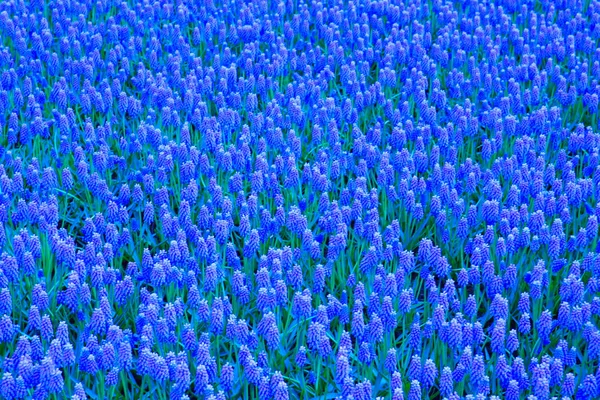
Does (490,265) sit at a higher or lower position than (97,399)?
higher

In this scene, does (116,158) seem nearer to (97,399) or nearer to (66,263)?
(66,263)

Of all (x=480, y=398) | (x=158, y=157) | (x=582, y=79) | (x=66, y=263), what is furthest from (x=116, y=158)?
(x=582, y=79)

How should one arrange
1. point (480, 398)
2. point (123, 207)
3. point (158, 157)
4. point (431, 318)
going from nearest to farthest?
point (480, 398) → point (431, 318) → point (123, 207) → point (158, 157)

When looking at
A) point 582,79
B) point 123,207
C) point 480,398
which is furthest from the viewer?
point 582,79

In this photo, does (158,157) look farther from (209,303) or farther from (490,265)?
(490,265)

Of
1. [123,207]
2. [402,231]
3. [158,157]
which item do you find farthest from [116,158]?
[402,231]

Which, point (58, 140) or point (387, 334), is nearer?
point (387, 334)
